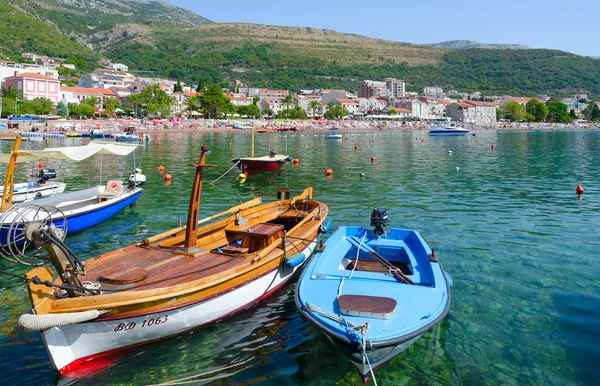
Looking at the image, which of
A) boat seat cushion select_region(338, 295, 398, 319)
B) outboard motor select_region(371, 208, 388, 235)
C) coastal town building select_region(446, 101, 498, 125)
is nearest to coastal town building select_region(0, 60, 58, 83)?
outboard motor select_region(371, 208, 388, 235)

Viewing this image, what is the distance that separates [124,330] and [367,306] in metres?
4.13

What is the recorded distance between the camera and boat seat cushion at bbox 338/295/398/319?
275 inches

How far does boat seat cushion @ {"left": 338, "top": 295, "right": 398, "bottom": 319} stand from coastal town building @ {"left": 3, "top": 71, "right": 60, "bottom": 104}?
401 feet

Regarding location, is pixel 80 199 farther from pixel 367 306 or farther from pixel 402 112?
pixel 402 112

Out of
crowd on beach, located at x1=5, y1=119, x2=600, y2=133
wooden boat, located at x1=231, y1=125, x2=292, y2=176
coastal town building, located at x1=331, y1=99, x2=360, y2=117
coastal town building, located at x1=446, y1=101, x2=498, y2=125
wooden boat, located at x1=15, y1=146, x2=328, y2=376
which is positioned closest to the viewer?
wooden boat, located at x1=15, y1=146, x2=328, y2=376

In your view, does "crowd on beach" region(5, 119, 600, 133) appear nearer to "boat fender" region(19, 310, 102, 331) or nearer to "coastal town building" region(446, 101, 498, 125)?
"coastal town building" region(446, 101, 498, 125)

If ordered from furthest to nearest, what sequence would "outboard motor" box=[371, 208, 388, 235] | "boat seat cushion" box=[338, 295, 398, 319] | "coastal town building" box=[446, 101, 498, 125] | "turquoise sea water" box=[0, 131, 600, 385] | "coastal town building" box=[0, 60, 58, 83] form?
"coastal town building" box=[446, 101, 498, 125] → "coastal town building" box=[0, 60, 58, 83] → "outboard motor" box=[371, 208, 388, 235] → "turquoise sea water" box=[0, 131, 600, 385] → "boat seat cushion" box=[338, 295, 398, 319]

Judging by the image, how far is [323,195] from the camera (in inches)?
942

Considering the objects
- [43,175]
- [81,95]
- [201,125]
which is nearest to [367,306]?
[43,175]

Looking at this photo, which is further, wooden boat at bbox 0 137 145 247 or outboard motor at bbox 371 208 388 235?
wooden boat at bbox 0 137 145 247

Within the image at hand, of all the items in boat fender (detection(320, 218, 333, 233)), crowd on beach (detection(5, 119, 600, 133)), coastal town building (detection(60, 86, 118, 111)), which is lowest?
boat fender (detection(320, 218, 333, 233))

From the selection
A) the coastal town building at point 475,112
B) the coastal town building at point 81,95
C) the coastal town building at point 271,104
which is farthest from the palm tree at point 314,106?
the coastal town building at point 81,95

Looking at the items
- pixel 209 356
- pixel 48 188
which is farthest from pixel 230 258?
pixel 48 188

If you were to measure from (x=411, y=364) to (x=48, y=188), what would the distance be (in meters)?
19.3
